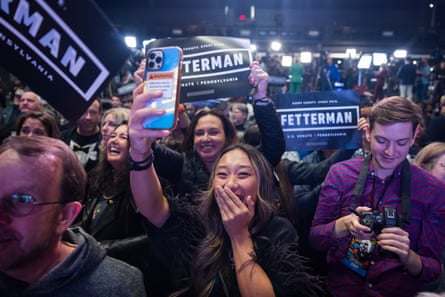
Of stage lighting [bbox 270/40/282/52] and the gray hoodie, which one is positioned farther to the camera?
stage lighting [bbox 270/40/282/52]

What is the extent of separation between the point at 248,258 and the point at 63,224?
2.21 ft

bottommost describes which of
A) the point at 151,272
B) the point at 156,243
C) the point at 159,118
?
the point at 151,272

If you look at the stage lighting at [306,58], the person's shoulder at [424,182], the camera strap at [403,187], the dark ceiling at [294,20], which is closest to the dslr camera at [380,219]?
the camera strap at [403,187]

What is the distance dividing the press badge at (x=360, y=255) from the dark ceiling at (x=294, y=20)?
2231 centimetres

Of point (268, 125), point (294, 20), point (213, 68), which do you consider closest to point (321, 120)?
point (268, 125)

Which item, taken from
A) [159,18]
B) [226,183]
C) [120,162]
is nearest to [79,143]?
[120,162]

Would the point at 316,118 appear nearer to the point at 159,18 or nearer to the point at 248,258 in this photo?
the point at 248,258

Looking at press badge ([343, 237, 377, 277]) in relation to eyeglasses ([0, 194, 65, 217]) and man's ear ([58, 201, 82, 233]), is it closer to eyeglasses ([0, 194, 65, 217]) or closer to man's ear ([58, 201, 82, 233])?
man's ear ([58, 201, 82, 233])

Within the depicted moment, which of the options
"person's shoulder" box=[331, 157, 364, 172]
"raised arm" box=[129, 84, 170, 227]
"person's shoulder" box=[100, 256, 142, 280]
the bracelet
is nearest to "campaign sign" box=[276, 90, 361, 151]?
"person's shoulder" box=[331, 157, 364, 172]

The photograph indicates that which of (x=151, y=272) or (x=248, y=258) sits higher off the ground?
(x=248, y=258)

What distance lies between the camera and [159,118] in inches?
55.3

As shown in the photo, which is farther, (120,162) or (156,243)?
(120,162)

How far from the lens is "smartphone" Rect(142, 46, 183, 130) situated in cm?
139

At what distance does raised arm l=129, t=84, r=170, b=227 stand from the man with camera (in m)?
0.76
